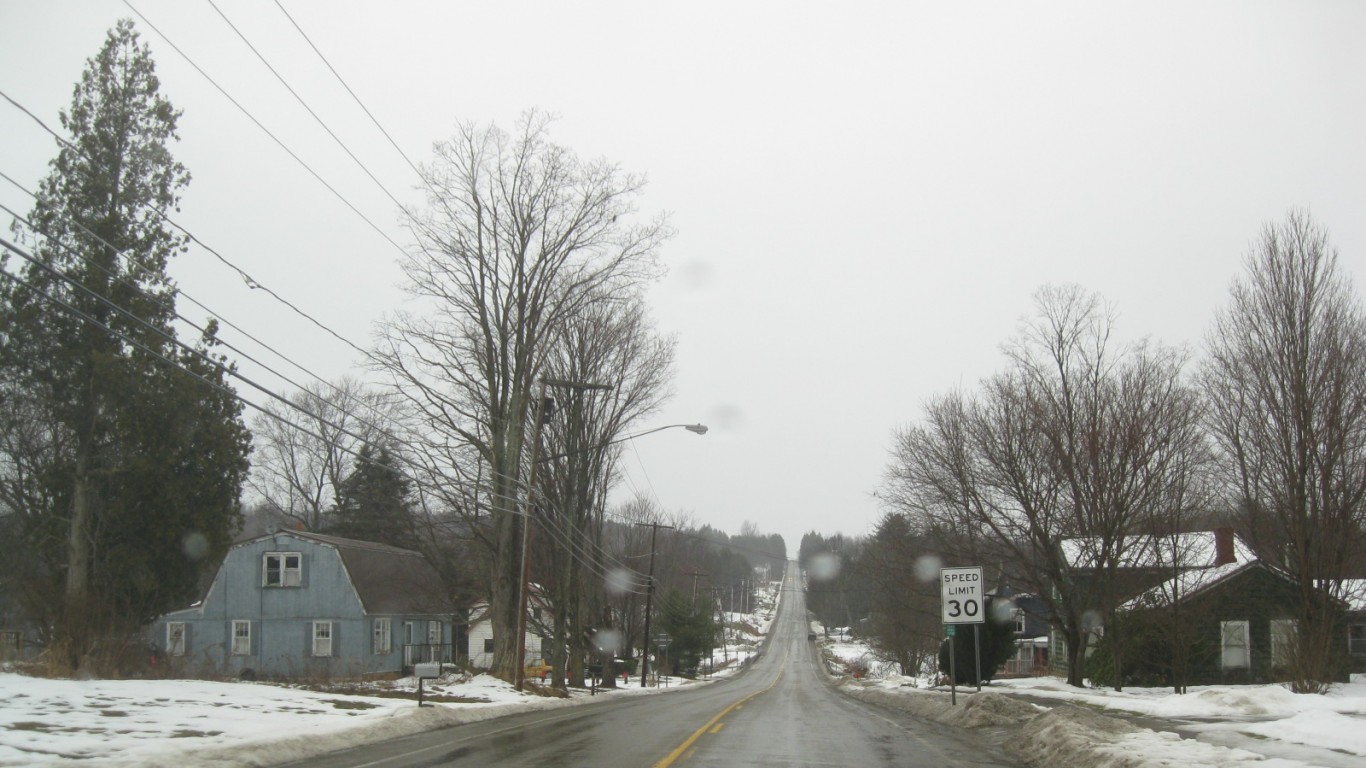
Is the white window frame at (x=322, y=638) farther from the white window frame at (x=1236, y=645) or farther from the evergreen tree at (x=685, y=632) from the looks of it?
the evergreen tree at (x=685, y=632)

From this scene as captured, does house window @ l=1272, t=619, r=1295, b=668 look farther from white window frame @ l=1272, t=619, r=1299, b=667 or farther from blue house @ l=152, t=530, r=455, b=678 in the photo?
blue house @ l=152, t=530, r=455, b=678

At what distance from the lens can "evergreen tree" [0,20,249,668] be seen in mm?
25469

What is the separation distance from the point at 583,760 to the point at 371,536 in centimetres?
5259

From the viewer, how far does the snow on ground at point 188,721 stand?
36.8 feet

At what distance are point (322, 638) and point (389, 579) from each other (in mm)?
4404

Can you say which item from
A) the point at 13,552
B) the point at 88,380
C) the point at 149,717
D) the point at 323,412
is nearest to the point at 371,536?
the point at 323,412

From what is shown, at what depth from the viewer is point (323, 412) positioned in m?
58.2

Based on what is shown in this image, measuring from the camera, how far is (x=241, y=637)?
145 feet

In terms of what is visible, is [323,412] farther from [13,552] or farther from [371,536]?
[13,552]

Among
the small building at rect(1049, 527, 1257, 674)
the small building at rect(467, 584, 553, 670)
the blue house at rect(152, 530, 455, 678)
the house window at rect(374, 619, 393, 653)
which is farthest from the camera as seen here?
the small building at rect(467, 584, 553, 670)

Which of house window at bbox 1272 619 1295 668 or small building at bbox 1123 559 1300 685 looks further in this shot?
small building at bbox 1123 559 1300 685

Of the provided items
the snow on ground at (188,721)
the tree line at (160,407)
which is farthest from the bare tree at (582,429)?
the snow on ground at (188,721)

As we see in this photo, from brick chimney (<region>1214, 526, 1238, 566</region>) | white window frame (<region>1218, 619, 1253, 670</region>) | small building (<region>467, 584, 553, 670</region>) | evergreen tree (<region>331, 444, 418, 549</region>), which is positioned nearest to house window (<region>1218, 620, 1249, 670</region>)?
white window frame (<region>1218, 619, 1253, 670</region>)

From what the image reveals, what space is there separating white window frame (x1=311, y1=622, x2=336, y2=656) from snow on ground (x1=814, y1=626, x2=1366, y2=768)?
2724cm
